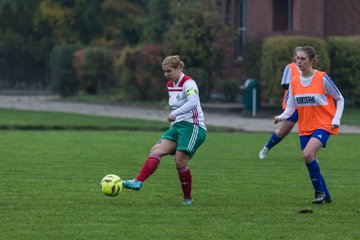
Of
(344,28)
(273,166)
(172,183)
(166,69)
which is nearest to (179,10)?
(344,28)

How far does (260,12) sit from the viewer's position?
3534cm

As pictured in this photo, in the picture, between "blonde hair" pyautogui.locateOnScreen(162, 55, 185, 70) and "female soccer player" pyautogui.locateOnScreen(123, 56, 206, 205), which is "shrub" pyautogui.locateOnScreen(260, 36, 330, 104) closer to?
"female soccer player" pyautogui.locateOnScreen(123, 56, 206, 205)

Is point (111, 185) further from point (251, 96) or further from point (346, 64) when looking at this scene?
point (346, 64)

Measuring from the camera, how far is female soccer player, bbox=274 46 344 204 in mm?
12375

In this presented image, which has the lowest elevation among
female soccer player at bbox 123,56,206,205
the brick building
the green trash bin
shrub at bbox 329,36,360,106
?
the green trash bin

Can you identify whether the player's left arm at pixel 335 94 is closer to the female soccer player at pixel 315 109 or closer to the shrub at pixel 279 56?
the female soccer player at pixel 315 109

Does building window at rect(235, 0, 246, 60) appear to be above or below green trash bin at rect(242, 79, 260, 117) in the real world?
above

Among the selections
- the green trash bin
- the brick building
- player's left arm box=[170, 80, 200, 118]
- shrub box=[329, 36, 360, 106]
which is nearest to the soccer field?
player's left arm box=[170, 80, 200, 118]

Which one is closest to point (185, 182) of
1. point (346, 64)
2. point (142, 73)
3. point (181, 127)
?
point (181, 127)

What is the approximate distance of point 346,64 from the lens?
3170 cm

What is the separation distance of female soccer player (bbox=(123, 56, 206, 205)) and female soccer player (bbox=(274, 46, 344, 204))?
1.23 metres

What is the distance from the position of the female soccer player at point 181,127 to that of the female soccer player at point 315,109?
123cm

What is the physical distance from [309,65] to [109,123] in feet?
49.8

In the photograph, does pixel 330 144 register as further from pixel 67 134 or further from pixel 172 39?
pixel 172 39
